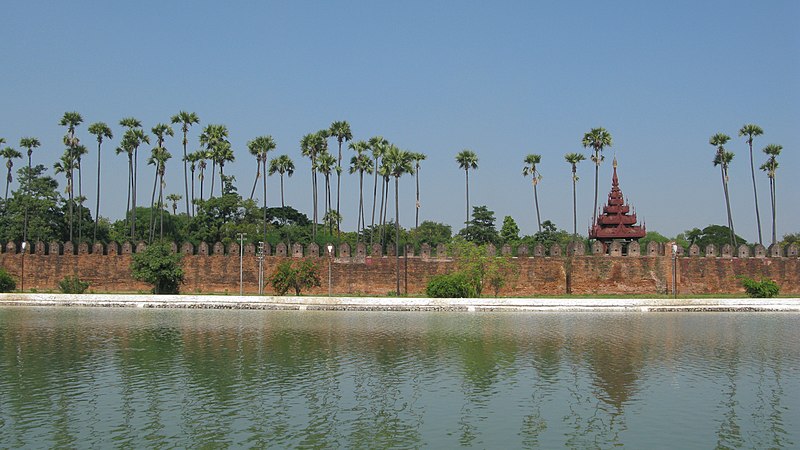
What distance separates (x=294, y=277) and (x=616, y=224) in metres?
18.1

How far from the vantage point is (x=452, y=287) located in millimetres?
32781

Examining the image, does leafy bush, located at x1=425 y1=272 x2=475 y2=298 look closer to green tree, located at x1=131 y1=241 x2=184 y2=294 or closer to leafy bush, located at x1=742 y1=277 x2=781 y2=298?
Result: leafy bush, located at x1=742 y1=277 x2=781 y2=298

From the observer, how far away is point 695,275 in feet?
116

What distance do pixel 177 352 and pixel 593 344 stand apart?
9823 mm

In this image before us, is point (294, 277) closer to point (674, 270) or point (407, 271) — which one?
point (407, 271)

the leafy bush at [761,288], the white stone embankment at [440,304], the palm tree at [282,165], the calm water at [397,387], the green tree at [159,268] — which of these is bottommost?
the calm water at [397,387]

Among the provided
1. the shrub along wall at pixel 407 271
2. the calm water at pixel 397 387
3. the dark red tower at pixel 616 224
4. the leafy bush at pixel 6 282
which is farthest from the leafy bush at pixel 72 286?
the dark red tower at pixel 616 224

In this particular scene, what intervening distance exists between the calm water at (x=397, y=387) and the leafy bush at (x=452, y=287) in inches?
444

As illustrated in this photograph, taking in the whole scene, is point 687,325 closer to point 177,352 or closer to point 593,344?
point 593,344

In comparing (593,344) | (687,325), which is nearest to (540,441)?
(593,344)

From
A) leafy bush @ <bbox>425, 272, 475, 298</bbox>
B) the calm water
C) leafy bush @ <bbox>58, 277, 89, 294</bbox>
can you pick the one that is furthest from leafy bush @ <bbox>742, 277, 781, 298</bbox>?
leafy bush @ <bbox>58, 277, 89, 294</bbox>

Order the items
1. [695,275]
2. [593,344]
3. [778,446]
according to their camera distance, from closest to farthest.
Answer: [778,446]
[593,344]
[695,275]

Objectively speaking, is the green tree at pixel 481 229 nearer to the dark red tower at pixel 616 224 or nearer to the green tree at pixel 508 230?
the green tree at pixel 508 230

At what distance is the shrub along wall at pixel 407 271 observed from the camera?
35469mm
